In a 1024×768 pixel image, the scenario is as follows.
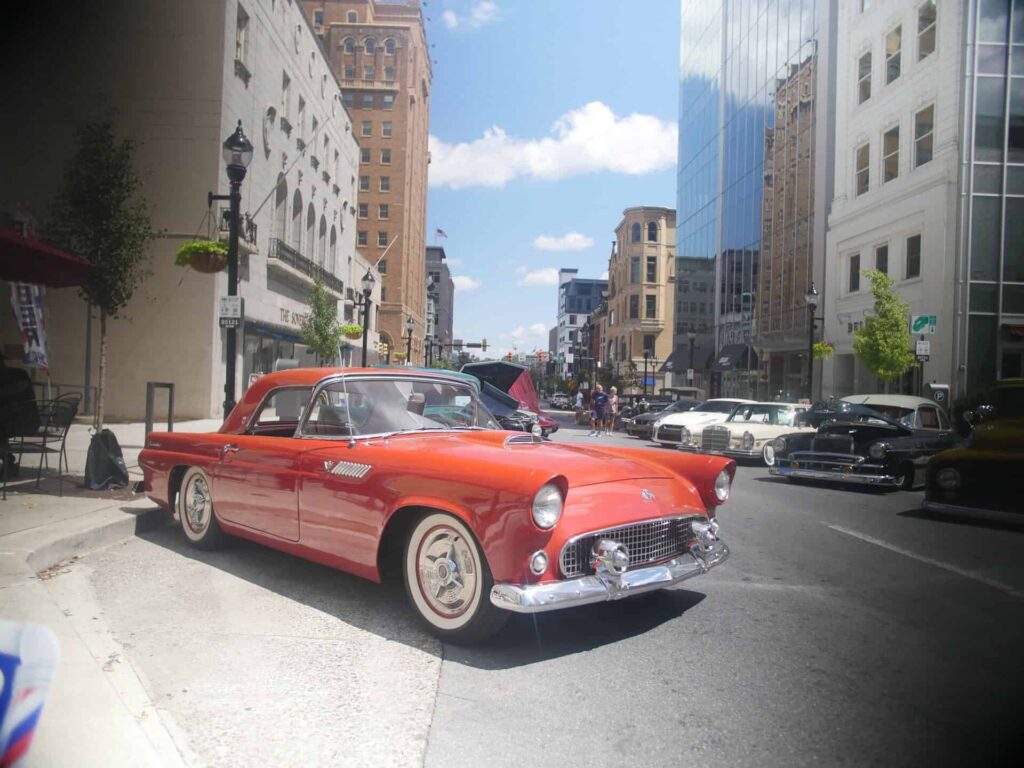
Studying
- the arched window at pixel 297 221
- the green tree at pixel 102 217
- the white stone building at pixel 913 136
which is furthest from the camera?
the arched window at pixel 297 221

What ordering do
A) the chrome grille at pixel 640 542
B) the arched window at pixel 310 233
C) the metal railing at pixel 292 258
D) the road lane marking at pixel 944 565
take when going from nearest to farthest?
1. the chrome grille at pixel 640 542
2. the road lane marking at pixel 944 565
3. the metal railing at pixel 292 258
4. the arched window at pixel 310 233

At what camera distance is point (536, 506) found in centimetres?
305

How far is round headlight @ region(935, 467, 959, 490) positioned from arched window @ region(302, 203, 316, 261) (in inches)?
1108

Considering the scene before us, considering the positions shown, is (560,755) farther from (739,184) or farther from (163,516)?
(739,184)

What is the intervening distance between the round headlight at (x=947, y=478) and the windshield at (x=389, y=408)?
15.9ft

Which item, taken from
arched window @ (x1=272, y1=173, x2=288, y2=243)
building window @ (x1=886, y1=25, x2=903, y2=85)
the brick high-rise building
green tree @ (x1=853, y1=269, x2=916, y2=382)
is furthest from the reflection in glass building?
the brick high-rise building

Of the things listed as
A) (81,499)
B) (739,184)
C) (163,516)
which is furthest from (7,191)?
(739,184)

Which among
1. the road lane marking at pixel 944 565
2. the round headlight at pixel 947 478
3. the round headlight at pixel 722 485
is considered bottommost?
the road lane marking at pixel 944 565

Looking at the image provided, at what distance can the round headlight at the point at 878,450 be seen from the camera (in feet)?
30.9

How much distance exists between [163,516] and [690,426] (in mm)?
11633

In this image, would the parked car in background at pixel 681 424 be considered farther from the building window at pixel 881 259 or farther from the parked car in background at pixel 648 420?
→ the building window at pixel 881 259

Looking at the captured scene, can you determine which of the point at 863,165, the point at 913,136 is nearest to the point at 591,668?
the point at 913,136

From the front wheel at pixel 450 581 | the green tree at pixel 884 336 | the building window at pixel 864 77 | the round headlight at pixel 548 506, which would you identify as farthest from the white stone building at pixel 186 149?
the green tree at pixel 884 336

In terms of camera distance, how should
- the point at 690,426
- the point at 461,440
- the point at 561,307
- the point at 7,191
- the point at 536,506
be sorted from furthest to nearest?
the point at 561,307 < the point at 690,426 < the point at 7,191 < the point at 461,440 < the point at 536,506
